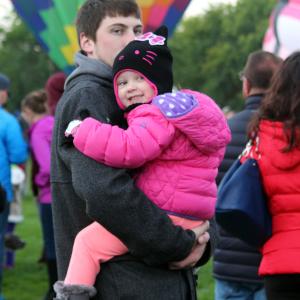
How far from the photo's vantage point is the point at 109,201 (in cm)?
231

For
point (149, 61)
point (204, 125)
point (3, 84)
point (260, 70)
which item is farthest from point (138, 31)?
point (3, 84)

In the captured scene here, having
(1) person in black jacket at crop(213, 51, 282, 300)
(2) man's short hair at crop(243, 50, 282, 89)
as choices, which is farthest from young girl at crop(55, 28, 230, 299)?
(2) man's short hair at crop(243, 50, 282, 89)

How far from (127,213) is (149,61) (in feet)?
1.61

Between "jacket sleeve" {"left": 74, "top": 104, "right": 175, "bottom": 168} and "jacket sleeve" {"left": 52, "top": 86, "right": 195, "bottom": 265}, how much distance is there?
37mm

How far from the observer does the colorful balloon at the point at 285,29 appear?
30.8 feet

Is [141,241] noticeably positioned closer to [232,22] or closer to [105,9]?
[105,9]

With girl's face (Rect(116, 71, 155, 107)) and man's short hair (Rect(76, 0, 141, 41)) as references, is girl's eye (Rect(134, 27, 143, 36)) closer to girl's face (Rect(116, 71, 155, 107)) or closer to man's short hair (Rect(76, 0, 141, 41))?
man's short hair (Rect(76, 0, 141, 41))

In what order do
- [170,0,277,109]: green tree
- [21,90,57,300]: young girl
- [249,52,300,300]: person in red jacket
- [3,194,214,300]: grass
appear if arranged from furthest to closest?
1. [170,0,277,109]: green tree
2. [3,194,214,300]: grass
3. [21,90,57,300]: young girl
4. [249,52,300,300]: person in red jacket

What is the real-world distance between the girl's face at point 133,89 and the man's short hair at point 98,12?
0.27m

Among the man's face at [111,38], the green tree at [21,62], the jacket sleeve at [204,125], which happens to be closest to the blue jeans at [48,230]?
the man's face at [111,38]

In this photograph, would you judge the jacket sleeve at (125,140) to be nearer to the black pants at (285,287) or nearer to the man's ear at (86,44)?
the man's ear at (86,44)

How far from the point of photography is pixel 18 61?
51.5 meters

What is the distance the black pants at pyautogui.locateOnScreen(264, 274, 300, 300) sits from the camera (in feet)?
10.3

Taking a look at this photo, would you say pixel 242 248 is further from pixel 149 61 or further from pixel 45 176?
pixel 45 176
